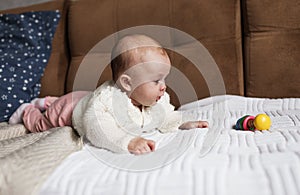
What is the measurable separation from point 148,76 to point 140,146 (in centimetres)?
26

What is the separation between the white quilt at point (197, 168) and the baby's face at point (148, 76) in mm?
175

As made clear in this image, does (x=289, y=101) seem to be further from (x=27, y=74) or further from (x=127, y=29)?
(x=27, y=74)

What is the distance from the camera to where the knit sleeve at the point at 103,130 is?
93 centimetres

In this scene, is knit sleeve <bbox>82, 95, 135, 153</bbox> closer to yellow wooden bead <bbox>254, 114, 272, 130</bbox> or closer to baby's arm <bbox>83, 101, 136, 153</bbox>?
baby's arm <bbox>83, 101, 136, 153</bbox>

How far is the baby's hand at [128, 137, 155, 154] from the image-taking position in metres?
0.89

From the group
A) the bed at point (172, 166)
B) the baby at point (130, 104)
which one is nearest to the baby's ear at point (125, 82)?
the baby at point (130, 104)

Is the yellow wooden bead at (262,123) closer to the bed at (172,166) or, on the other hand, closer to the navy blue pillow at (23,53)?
the bed at (172,166)

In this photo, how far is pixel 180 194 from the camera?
2.29 feet

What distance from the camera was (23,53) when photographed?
170 centimetres

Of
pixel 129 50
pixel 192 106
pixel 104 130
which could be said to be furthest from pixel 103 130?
pixel 192 106

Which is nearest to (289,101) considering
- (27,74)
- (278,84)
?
(278,84)

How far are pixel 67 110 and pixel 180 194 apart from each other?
68 cm

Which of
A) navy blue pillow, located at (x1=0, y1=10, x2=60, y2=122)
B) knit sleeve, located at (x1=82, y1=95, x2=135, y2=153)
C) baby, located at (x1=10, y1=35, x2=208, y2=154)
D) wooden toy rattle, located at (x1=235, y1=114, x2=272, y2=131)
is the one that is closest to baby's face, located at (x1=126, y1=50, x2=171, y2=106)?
baby, located at (x1=10, y1=35, x2=208, y2=154)

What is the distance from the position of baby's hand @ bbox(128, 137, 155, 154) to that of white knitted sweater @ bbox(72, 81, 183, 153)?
1 cm
